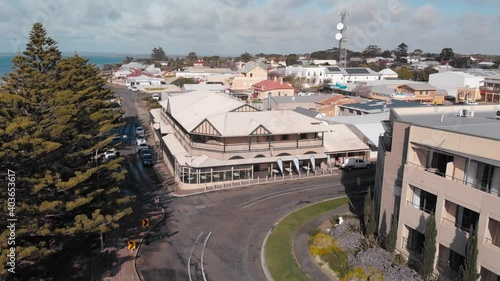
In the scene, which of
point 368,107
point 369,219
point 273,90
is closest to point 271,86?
point 273,90

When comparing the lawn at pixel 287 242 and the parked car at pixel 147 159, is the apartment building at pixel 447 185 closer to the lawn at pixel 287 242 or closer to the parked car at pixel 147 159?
the lawn at pixel 287 242

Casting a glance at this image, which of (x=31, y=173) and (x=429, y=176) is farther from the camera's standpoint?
(x=429, y=176)

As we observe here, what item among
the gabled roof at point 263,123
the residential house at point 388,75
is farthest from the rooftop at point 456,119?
the residential house at point 388,75

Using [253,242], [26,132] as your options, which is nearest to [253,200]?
[253,242]

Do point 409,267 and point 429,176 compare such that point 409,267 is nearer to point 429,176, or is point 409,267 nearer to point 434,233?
point 434,233

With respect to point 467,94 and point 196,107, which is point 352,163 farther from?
point 467,94
